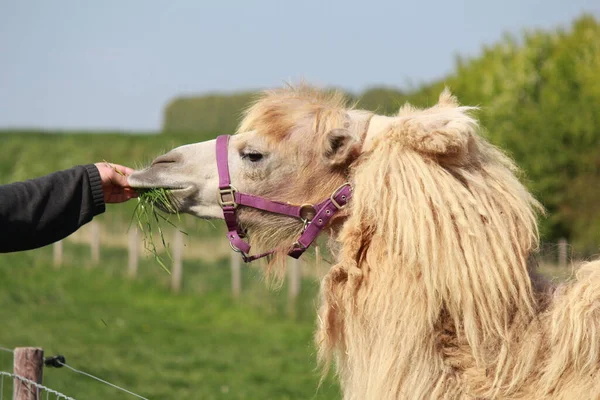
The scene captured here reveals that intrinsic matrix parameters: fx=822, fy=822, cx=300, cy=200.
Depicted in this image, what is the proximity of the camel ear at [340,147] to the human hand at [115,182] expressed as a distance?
1.01 meters

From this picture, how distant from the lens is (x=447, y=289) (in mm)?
3230

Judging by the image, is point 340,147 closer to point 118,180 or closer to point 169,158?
point 169,158

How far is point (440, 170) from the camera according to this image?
3.44m

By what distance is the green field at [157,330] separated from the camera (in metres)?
10.0

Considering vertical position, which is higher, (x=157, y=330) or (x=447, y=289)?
(x=447, y=289)

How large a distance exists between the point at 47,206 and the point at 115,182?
51 centimetres

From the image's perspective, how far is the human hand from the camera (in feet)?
12.9

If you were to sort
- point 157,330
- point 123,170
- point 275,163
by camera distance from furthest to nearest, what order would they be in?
point 157,330
point 123,170
point 275,163

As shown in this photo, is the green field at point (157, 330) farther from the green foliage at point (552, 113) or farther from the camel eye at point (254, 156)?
the green foliage at point (552, 113)

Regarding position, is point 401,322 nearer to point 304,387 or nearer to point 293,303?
point 304,387

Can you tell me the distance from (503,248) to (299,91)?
130 centimetres

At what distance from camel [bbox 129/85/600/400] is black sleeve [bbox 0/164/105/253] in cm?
31

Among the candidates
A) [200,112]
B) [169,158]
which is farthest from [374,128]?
[200,112]

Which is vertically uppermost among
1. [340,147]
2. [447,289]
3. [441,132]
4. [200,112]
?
[441,132]
